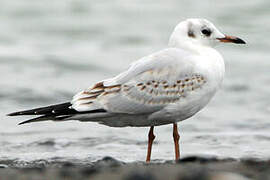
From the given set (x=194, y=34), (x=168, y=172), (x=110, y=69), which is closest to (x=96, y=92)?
(x=194, y=34)

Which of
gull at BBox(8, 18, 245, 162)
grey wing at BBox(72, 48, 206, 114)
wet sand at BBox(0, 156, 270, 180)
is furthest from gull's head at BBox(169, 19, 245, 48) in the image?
wet sand at BBox(0, 156, 270, 180)

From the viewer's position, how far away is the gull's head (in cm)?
774

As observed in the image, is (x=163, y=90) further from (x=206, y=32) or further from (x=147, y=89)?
(x=206, y=32)

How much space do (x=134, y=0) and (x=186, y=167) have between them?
14.1 meters

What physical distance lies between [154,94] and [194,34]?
0.78m

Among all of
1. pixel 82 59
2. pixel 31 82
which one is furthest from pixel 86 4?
pixel 31 82

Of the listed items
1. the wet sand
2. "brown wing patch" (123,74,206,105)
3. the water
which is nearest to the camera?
the wet sand

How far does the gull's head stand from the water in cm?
121

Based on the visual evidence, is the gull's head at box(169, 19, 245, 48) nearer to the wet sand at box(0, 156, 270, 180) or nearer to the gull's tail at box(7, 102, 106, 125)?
the gull's tail at box(7, 102, 106, 125)

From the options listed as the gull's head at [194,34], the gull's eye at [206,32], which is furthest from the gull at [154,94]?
the gull's eye at [206,32]

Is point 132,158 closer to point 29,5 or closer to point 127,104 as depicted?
point 127,104

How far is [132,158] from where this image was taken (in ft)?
28.8

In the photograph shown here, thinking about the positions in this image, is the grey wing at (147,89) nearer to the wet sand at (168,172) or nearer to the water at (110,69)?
the water at (110,69)

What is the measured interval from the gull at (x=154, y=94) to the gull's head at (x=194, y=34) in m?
0.13
